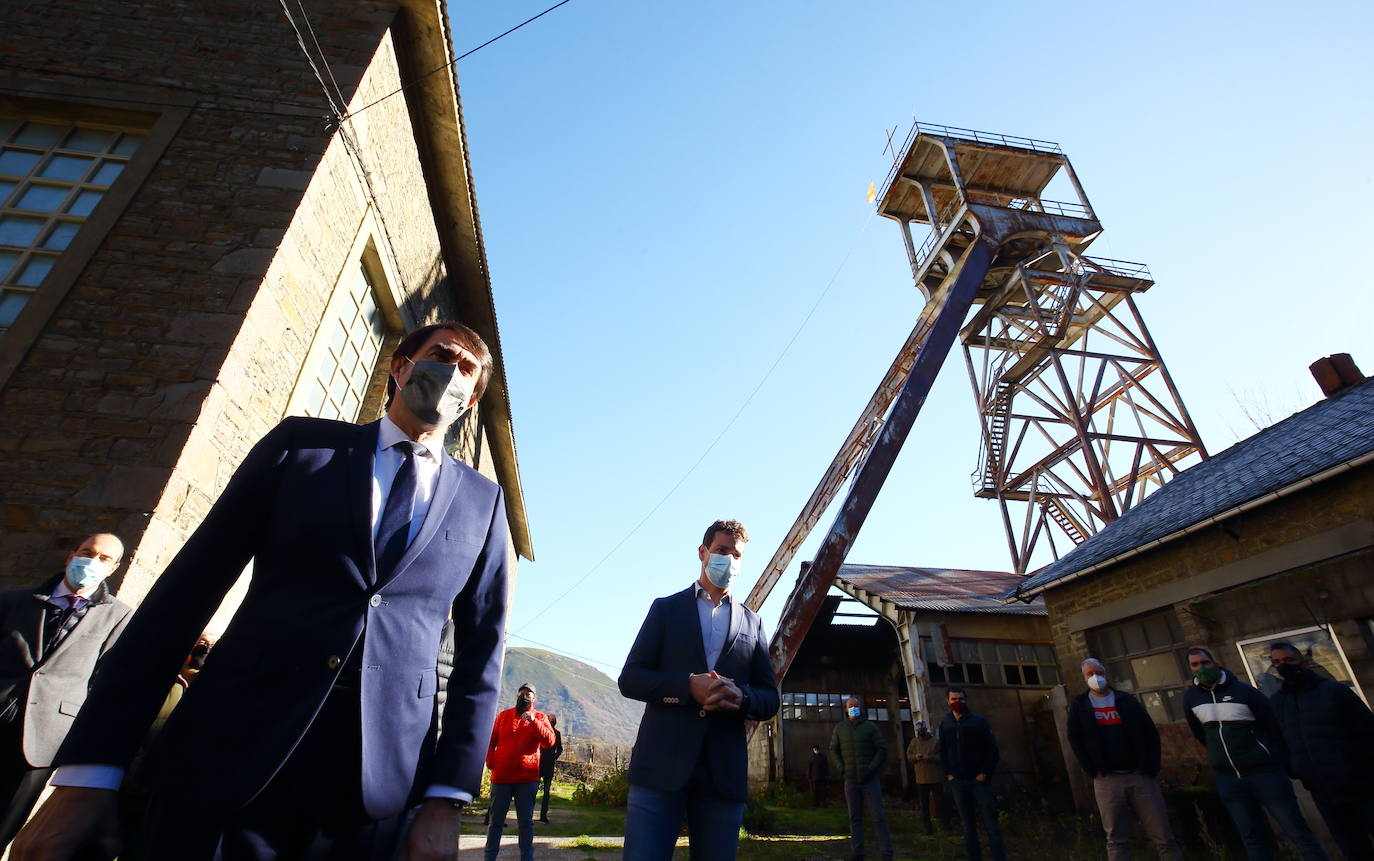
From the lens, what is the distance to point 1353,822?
14.1 feet

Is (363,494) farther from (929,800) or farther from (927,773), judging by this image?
(929,800)

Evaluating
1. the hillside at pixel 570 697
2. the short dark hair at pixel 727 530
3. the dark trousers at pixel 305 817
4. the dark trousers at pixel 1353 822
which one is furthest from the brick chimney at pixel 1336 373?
the hillside at pixel 570 697

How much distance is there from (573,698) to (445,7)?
460 feet

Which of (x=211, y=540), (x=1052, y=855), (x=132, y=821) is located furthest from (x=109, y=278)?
(x=1052, y=855)

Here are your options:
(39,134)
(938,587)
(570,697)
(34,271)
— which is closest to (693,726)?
(34,271)

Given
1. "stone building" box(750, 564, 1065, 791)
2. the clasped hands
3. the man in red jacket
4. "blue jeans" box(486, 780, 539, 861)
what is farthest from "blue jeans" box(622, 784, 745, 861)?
"stone building" box(750, 564, 1065, 791)

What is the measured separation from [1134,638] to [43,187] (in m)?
12.5

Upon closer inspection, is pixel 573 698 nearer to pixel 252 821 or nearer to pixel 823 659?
pixel 823 659

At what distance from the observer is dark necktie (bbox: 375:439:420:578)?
1420 mm

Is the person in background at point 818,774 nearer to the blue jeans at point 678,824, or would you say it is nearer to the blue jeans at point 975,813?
the blue jeans at point 975,813

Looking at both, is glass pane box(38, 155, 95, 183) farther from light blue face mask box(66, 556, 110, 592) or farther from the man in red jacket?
the man in red jacket

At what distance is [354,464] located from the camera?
59.0 inches

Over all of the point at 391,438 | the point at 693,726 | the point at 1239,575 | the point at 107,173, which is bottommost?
the point at 693,726

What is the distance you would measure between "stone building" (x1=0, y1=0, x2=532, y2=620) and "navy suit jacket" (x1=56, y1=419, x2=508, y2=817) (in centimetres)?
298
